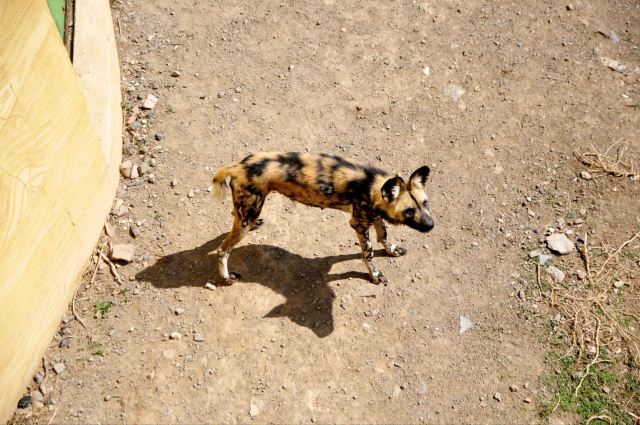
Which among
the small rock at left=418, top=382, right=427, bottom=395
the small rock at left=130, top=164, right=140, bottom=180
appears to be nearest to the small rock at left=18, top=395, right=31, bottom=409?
the small rock at left=130, top=164, right=140, bottom=180

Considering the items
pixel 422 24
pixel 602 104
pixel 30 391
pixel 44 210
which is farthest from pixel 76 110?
pixel 602 104

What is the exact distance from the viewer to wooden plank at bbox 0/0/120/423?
4203mm

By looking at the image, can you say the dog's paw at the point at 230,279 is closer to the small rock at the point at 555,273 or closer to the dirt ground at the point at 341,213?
the dirt ground at the point at 341,213

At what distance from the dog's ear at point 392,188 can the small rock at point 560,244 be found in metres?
2.27

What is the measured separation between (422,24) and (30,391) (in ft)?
23.4

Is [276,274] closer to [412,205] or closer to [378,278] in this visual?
[378,278]

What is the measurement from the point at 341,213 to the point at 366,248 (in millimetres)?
921

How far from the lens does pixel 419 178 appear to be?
518 cm

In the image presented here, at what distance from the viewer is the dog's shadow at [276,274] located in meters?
5.72

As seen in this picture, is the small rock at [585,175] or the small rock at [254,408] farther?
the small rock at [585,175]

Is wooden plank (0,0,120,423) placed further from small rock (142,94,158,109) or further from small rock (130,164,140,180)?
small rock (142,94,158,109)

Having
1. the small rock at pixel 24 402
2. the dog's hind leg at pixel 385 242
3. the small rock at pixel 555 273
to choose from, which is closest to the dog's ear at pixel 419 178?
the dog's hind leg at pixel 385 242

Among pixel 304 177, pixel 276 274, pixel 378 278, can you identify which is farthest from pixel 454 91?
pixel 276 274

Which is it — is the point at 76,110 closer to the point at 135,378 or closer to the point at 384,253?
the point at 135,378
